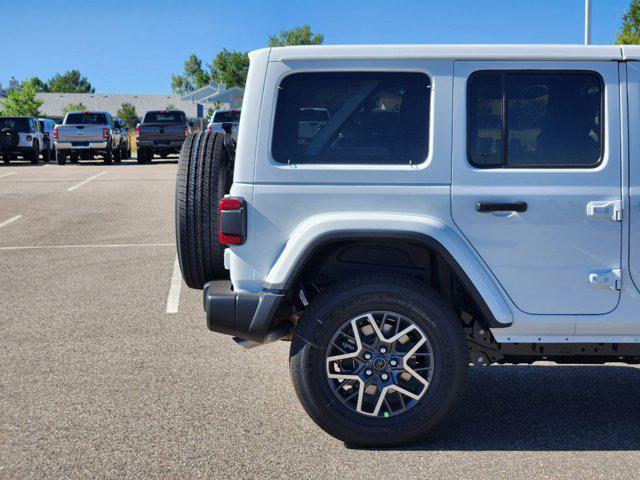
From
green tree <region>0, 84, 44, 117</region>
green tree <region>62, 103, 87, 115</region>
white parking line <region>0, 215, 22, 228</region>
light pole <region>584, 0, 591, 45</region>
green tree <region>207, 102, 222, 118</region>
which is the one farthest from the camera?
green tree <region>62, 103, 87, 115</region>

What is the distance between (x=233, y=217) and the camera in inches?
169

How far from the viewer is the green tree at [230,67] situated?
12056cm

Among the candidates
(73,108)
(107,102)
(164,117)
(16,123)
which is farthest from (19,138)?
(107,102)

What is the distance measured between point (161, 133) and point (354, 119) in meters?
28.9

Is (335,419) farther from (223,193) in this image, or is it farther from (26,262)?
(26,262)

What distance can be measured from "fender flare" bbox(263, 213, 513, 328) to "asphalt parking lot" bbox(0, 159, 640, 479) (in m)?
0.76

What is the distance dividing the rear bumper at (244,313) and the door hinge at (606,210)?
1582 mm

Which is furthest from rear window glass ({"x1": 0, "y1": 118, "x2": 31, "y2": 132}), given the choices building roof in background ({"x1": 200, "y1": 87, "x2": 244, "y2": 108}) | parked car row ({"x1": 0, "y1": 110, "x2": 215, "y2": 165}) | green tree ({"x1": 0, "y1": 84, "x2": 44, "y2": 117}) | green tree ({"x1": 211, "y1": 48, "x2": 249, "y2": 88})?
green tree ({"x1": 211, "y1": 48, "x2": 249, "y2": 88})

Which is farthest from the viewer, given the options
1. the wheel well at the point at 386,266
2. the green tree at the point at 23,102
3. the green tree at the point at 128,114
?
the green tree at the point at 128,114

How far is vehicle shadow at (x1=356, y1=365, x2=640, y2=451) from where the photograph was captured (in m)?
4.46

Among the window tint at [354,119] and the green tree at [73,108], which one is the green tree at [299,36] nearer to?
the green tree at [73,108]

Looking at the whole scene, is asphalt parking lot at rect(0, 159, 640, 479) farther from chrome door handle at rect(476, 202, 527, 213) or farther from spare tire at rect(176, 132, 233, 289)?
chrome door handle at rect(476, 202, 527, 213)

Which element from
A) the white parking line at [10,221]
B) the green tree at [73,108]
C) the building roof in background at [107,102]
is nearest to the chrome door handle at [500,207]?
the white parking line at [10,221]

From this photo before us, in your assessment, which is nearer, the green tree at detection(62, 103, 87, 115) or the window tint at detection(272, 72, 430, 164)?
the window tint at detection(272, 72, 430, 164)
